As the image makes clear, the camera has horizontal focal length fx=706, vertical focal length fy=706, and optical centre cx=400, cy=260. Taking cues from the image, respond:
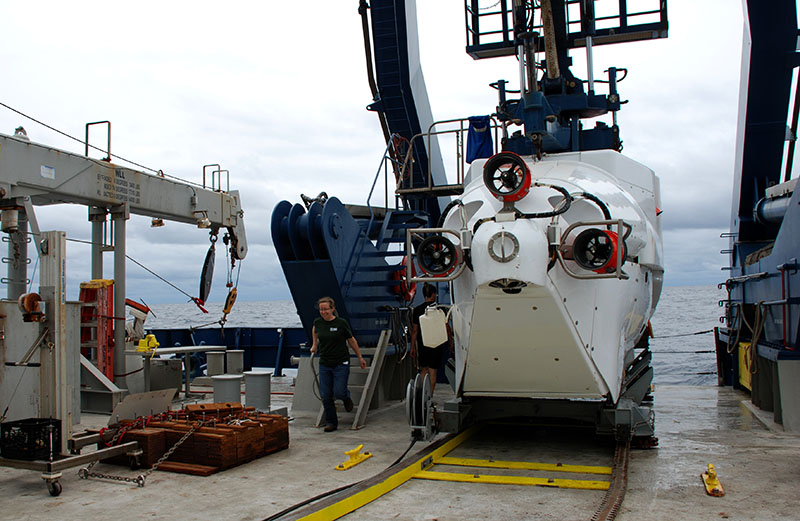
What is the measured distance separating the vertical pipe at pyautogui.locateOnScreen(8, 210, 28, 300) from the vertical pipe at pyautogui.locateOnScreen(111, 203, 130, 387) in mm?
2474

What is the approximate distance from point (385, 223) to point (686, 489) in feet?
20.8

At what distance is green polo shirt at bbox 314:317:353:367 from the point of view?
29.2 feet

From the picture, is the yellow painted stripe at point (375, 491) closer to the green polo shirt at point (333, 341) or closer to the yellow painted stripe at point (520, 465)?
the yellow painted stripe at point (520, 465)

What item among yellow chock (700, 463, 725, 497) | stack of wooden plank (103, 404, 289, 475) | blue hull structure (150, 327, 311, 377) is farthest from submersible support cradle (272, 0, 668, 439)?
blue hull structure (150, 327, 311, 377)

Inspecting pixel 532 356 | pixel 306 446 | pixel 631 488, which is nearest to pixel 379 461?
pixel 306 446

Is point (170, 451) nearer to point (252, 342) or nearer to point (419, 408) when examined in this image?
point (419, 408)

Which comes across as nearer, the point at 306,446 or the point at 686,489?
the point at 686,489

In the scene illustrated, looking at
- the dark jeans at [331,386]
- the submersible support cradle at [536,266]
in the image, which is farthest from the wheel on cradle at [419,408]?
the dark jeans at [331,386]

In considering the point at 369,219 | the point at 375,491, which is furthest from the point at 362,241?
the point at 375,491

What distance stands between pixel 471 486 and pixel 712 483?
2010mm

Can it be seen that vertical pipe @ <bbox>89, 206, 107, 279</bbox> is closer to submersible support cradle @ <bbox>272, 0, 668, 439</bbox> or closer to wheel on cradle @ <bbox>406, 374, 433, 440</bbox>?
submersible support cradle @ <bbox>272, 0, 668, 439</bbox>

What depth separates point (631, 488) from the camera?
595 cm

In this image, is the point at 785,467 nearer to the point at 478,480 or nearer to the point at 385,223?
the point at 478,480

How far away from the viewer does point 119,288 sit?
11656 mm
